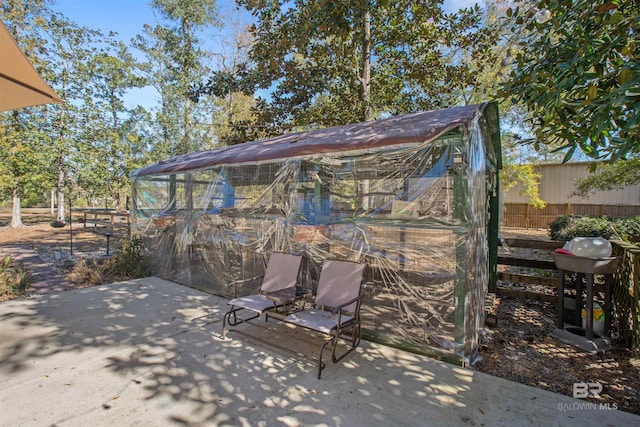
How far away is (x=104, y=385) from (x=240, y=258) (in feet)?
8.43

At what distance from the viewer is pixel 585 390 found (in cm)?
267

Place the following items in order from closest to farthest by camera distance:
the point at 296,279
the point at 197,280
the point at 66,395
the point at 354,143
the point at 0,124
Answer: the point at 66,395 → the point at 354,143 → the point at 296,279 → the point at 197,280 → the point at 0,124

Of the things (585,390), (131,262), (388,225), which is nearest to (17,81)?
(388,225)

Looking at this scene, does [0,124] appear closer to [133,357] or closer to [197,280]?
[197,280]

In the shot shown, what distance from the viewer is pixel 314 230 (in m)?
4.11

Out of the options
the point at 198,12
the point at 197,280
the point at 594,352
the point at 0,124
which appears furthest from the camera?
the point at 198,12

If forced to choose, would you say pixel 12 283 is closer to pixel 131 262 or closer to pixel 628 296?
pixel 131 262

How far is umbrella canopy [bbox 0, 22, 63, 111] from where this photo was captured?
8.96 feet

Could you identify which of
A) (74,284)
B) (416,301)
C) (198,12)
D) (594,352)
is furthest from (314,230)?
(198,12)

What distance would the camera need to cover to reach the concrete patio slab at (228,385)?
2.26 metres

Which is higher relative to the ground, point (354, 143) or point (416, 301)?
point (354, 143)

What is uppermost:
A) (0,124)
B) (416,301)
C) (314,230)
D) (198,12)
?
(198,12)

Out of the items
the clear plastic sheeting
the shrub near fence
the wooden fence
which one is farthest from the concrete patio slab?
the wooden fence

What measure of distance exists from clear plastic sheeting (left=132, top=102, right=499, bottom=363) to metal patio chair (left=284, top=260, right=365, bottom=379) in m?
0.27
